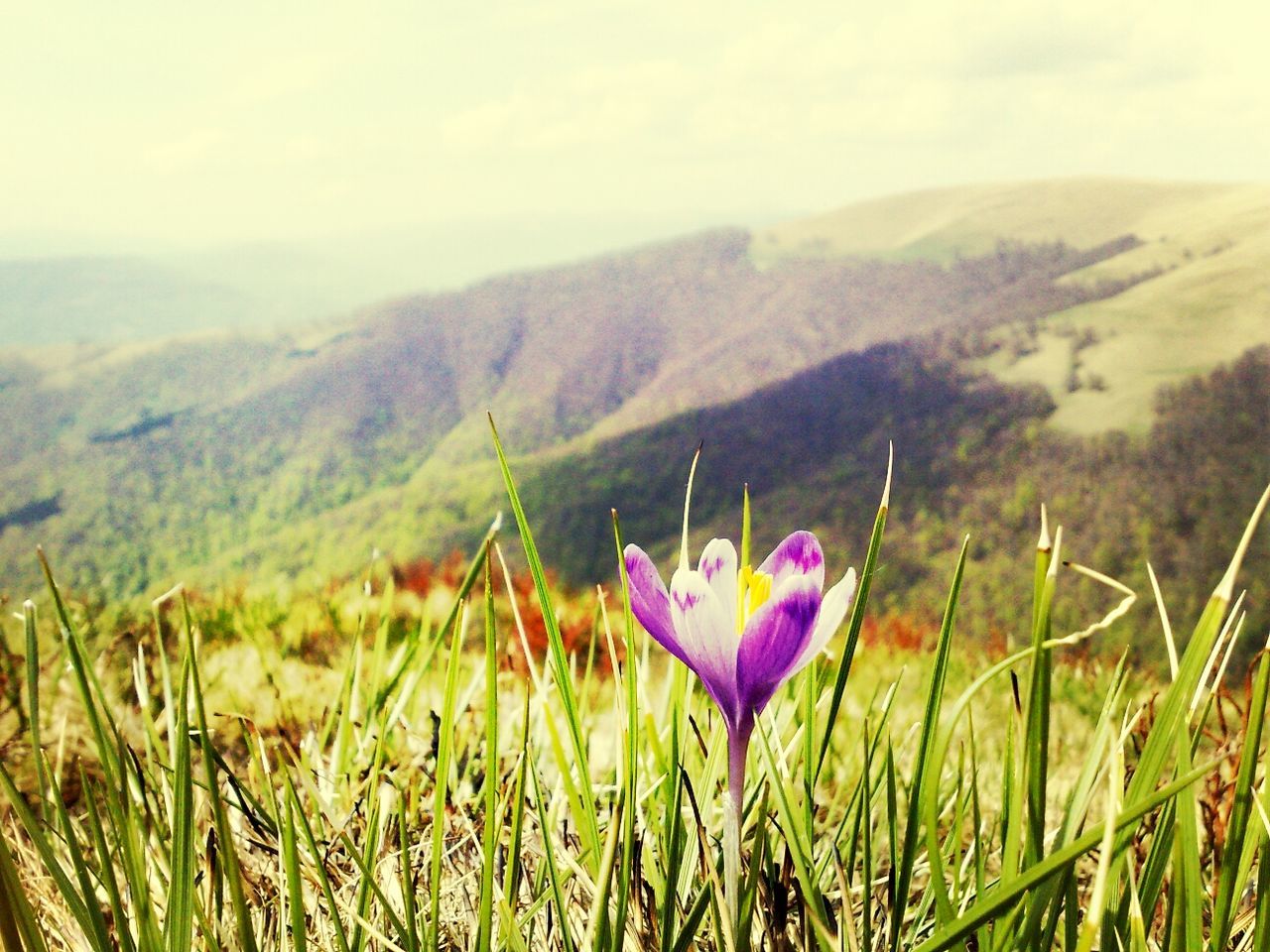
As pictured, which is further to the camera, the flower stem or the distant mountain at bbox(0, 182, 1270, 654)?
the distant mountain at bbox(0, 182, 1270, 654)

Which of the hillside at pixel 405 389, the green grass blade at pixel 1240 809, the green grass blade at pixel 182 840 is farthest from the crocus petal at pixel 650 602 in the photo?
the hillside at pixel 405 389

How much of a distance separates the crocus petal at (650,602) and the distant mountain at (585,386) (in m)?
13.3

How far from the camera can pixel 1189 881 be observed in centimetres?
80

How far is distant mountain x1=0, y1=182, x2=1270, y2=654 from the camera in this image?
18.5 metres

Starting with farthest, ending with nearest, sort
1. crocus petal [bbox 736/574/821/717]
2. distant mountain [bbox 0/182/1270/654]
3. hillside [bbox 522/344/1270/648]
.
→ 1. distant mountain [bbox 0/182/1270/654]
2. hillside [bbox 522/344/1270/648]
3. crocus petal [bbox 736/574/821/717]

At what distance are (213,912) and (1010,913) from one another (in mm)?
978

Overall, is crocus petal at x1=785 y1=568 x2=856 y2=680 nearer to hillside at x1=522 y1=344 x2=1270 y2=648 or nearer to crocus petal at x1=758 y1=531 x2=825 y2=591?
crocus petal at x1=758 y1=531 x2=825 y2=591

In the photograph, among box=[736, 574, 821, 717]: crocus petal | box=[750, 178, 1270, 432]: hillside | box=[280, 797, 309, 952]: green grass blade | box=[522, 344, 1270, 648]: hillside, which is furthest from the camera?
box=[750, 178, 1270, 432]: hillside

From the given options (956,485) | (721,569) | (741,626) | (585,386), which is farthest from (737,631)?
(585,386)

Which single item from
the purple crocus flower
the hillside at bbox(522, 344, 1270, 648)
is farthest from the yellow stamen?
the hillside at bbox(522, 344, 1270, 648)

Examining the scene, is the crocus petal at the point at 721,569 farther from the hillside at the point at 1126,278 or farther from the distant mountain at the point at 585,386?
the hillside at the point at 1126,278

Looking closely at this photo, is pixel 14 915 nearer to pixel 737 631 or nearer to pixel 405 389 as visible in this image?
pixel 737 631

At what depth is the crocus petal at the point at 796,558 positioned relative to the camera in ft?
2.89

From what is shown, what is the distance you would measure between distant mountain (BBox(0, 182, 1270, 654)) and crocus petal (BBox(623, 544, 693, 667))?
13307 millimetres
